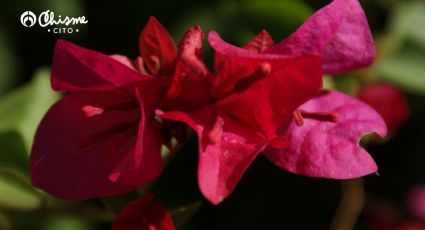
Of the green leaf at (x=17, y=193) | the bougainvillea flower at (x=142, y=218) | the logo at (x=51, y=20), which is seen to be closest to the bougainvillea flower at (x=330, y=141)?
the bougainvillea flower at (x=142, y=218)

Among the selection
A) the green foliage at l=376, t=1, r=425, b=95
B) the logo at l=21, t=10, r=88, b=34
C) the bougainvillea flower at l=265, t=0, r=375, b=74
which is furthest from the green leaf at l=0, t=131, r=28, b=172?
the green foliage at l=376, t=1, r=425, b=95

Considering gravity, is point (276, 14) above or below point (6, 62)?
above

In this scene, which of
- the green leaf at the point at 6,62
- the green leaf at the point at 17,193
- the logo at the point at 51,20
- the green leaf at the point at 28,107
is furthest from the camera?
the green leaf at the point at 6,62

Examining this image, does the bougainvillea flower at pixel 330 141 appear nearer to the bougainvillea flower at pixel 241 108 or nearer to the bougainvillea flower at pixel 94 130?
the bougainvillea flower at pixel 241 108

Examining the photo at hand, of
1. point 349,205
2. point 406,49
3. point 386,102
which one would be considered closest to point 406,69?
point 406,49

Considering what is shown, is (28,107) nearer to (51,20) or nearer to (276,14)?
(51,20)

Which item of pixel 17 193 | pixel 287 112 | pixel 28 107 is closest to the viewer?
Result: pixel 287 112
